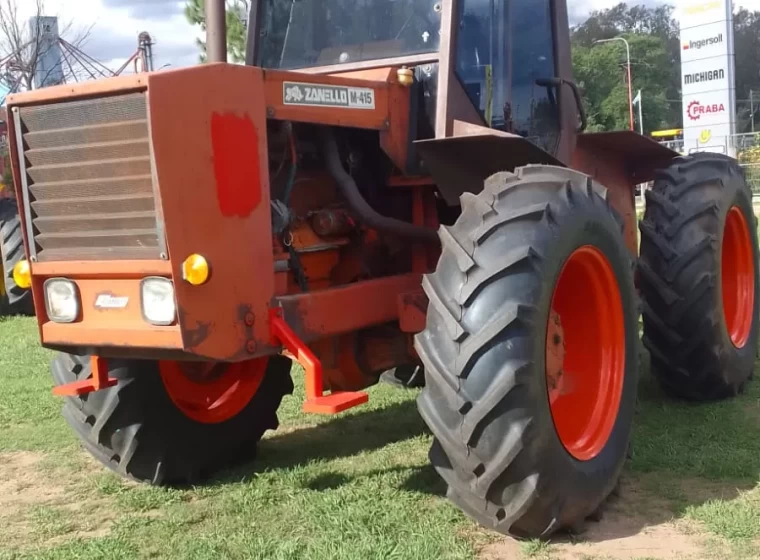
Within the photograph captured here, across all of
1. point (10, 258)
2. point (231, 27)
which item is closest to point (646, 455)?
point (10, 258)

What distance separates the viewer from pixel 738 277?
5.61 metres

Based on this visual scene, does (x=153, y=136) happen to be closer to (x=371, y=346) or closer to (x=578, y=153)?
(x=371, y=346)

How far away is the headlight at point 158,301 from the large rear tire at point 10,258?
18.9ft

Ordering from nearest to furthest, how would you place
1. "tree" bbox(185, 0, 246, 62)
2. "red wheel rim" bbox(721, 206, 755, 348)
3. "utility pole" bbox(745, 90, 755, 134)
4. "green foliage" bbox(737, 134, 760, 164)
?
"red wheel rim" bbox(721, 206, 755, 348)
"tree" bbox(185, 0, 246, 62)
"green foliage" bbox(737, 134, 760, 164)
"utility pole" bbox(745, 90, 755, 134)

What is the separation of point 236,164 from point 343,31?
1427 millimetres

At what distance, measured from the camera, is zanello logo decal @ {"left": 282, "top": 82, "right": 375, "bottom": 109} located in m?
3.51

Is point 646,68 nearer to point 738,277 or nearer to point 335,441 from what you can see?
point 738,277

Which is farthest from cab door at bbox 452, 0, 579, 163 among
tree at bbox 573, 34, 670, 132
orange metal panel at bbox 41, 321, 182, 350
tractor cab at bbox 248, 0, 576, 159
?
tree at bbox 573, 34, 670, 132

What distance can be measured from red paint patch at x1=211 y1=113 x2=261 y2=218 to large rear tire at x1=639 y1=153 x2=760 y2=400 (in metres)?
2.46

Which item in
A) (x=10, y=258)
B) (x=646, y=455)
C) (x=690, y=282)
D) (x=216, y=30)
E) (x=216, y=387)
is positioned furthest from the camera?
(x=10, y=258)

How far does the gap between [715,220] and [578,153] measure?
0.84 m

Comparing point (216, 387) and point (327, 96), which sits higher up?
point (327, 96)

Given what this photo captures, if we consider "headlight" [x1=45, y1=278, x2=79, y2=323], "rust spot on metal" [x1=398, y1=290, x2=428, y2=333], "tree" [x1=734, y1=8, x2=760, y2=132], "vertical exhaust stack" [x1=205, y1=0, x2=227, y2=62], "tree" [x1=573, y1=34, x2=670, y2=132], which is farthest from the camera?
"tree" [x1=734, y1=8, x2=760, y2=132]

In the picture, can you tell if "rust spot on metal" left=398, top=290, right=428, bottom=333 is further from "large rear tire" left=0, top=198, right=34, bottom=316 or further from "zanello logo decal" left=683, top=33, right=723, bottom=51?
"zanello logo decal" left=683, top=33, right=723, bottom=51
